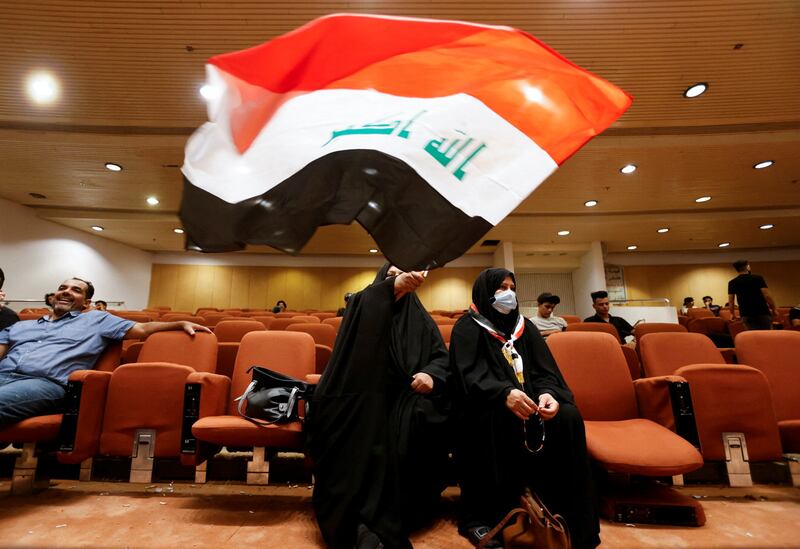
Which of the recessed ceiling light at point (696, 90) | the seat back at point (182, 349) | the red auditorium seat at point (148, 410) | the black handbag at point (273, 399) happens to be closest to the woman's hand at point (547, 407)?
the black handbag at point (273, 399)

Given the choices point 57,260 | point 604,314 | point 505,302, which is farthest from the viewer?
point 57,260

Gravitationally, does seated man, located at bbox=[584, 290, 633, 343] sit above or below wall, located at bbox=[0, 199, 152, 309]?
below

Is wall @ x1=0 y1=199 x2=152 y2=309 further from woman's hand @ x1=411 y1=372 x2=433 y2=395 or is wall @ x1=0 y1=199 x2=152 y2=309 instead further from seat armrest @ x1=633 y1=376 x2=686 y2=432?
seat armrest @ x1=633 y1=376 x2=686 y2=432

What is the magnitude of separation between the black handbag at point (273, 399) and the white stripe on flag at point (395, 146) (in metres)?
0.92

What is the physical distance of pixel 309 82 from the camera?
→ 1.36m

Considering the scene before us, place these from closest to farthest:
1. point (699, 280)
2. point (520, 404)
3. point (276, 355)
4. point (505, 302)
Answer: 1. point (520, 404)
2. point (505, 302)
3. point (276, 355)
4. point (699, 280)

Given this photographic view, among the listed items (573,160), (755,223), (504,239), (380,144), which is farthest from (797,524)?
(755,223)

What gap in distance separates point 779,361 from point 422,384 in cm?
212

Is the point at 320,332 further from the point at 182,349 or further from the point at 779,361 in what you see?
the point at 779,361

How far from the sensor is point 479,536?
147 cm

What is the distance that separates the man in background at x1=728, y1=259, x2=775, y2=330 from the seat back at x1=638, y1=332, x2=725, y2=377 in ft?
7.88

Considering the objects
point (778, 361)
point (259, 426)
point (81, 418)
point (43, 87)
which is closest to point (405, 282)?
point (259, 426)

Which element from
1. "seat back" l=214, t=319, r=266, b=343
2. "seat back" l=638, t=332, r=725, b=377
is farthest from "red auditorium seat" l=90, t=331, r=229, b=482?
"seat back" l=638, t=332, r=725, b=377

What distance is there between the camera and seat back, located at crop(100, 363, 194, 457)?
191 centimetres
